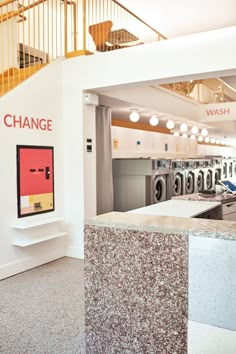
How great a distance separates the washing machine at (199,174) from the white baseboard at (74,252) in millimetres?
4599

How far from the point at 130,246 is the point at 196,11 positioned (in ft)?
19.5

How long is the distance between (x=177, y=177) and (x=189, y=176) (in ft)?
2.26

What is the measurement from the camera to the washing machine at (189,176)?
788cm

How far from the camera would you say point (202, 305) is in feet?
5.27

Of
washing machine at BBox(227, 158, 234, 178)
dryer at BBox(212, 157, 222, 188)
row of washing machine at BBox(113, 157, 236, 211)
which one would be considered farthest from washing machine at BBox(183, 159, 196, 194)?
washing machine at BBox(227, 158, 234, 178)

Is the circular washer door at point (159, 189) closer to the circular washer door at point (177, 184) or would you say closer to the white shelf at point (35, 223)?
the circular washer door at point (177, 184)

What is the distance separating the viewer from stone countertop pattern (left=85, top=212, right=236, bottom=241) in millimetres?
1594

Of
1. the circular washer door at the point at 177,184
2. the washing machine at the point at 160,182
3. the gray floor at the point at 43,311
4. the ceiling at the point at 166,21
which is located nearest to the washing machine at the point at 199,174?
the circular washer door at the point at 177,184

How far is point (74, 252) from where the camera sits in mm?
4680

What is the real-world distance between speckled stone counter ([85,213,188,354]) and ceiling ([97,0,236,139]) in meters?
3.29

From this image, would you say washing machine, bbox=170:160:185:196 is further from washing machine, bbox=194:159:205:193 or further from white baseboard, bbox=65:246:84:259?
white baseboard, bbox=65:246:84:259

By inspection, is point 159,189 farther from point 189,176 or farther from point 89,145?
point 89,145

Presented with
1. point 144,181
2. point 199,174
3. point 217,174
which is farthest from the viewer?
point 217,174

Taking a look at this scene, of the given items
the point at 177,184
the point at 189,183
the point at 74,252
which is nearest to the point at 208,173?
the point at 189,183
